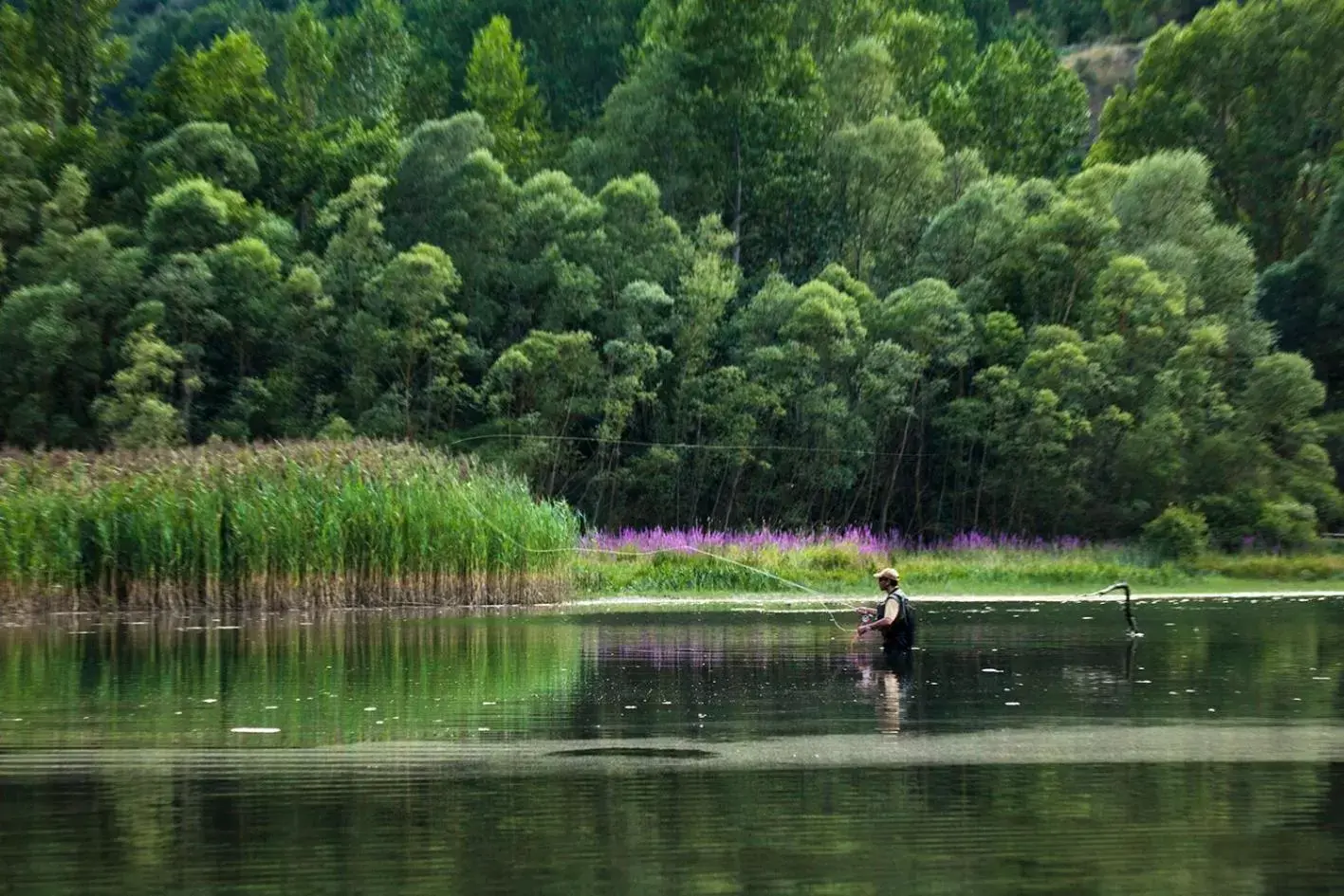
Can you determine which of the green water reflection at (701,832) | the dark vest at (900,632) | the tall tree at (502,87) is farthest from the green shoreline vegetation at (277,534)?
the tall tree at (502,87)

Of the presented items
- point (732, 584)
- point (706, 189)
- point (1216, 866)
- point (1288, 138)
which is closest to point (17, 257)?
point (706, 189)

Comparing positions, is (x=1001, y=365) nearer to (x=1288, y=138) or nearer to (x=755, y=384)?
(x=755, y=384)

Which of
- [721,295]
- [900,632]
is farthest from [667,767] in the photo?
[721,295]

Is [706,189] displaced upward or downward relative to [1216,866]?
upward

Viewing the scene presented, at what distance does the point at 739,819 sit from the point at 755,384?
42.6 meters

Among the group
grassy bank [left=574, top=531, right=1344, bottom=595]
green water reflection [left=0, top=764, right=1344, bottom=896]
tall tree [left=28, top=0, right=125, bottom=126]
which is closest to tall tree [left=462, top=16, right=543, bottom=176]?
tall tree [left=28, top=0, right=125, bottom=126]

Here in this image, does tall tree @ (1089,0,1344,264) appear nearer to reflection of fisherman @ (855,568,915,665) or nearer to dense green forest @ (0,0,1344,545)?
dense green forest @ (0,0,1344,545)

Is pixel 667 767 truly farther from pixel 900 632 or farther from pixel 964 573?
pixel 964 573

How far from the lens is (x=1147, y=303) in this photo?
177 ft

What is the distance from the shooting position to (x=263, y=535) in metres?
31.5

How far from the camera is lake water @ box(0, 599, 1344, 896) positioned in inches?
432

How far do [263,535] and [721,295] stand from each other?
26986 millimetres

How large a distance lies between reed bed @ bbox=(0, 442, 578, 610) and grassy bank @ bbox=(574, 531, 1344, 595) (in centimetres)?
434

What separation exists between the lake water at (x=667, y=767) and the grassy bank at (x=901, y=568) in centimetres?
1329
